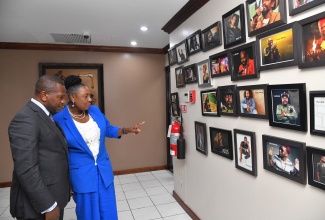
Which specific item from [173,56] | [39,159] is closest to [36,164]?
[39,159]

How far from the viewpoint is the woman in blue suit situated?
179cm

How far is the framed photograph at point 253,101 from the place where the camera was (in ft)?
5.09

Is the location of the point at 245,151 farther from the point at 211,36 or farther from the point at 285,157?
the point at 211,36

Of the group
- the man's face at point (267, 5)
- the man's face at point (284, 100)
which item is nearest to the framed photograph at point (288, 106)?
the man's face at point (284, 100)

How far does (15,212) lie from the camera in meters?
1.45

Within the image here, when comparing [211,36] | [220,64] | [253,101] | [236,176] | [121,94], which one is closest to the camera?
[253,101]

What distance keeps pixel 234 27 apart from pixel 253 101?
2.04 ft

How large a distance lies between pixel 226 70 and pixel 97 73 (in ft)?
9.86

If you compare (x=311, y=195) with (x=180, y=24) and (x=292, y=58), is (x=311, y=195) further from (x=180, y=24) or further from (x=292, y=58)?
(x=180, y=24)

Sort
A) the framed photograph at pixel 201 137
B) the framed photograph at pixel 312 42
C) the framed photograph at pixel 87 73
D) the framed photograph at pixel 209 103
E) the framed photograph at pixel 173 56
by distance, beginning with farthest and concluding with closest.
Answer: the framed photograph at pixel 87 73, the framed photograph at pixel 173 56, the framed photograph at pixel 201 137, the framed photograph at pixel 209 103, the framed photograph at pixel 312 42

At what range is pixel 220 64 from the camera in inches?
80.9

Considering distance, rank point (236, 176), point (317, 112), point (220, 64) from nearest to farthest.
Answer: point (317, 112) → point (236, 176) → point (220, 64)

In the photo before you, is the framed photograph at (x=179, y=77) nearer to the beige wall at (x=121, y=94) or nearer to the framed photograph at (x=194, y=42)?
the framed photograph at (x=194, y=42)

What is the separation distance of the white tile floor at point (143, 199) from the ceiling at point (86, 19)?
2.49 m
